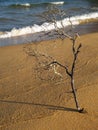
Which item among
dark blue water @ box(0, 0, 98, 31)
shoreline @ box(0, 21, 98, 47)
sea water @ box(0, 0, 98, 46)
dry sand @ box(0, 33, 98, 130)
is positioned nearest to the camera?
dry sand @ box(0, 33, 98, 130)

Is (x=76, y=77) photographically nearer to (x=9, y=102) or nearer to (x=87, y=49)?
(x=9, y=102)

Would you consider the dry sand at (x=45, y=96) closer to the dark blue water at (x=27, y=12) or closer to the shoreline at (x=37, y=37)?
the shoreline at (x=37, y=37)

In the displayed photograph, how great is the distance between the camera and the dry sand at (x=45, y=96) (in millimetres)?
6992

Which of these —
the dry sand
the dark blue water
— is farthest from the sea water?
the dry sand

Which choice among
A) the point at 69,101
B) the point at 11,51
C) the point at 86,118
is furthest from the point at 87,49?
the point at 86,118

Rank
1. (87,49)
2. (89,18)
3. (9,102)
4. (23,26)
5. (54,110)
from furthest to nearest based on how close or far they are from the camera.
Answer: (89,18), (23,26), (87,49), (9,102), (54,110)

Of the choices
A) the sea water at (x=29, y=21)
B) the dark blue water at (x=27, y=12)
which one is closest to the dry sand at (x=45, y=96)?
the sea water at (x=29, y=21)

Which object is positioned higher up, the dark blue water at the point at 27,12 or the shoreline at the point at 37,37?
the dark blue water at the point at 27,12

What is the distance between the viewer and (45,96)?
8.18 meters

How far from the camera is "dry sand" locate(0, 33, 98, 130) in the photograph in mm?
6992

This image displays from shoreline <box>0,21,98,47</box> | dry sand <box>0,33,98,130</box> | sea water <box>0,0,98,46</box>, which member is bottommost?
dry sand <box>0,33,98,130</box>

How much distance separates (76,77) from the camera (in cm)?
920

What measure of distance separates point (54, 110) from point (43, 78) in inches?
76.1

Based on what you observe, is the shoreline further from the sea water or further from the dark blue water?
the dark blue water
